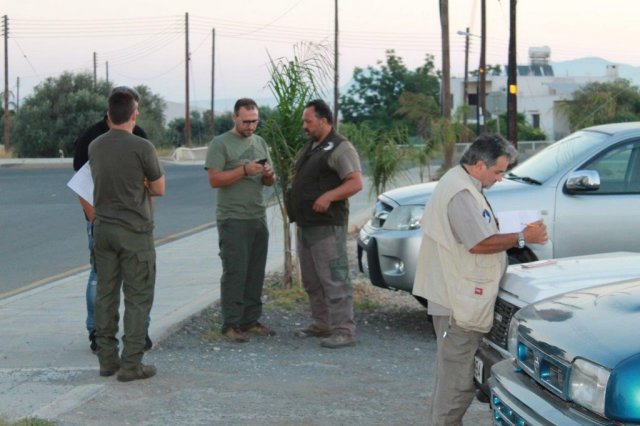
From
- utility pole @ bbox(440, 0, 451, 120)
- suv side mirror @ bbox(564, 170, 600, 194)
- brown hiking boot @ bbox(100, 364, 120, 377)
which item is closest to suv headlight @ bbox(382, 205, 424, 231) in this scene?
suv side mirror @ bbox(564, 170, 600, 194)

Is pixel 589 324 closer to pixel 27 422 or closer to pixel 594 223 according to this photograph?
pixel 27 422

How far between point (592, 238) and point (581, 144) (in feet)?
2.84

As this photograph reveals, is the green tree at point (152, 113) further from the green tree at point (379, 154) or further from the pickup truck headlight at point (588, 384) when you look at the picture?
the pickup truck headlight at point (588, 384)

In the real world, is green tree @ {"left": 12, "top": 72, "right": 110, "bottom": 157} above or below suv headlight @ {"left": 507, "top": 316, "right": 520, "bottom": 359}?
above

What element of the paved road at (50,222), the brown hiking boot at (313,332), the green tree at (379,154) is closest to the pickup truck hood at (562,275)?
the brown hiking boot at (313,332)

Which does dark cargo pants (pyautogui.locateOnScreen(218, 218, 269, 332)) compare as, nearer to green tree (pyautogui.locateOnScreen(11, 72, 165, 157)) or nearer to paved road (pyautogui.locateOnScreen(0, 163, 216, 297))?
paved road (pyautogui.locateOnScreen(0, 163, 216, 297))

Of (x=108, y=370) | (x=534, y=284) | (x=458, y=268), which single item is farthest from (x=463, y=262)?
(x=108, y=370)

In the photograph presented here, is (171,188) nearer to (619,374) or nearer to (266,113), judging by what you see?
(266,113)

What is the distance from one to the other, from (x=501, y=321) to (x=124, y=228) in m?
2.79

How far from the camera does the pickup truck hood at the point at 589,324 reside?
3734 mm

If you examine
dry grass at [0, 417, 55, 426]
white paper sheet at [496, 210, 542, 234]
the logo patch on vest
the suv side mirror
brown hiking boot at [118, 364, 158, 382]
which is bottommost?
dry grass at [0, 417, 55, 426]

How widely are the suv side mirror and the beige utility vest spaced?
2844 millimetres

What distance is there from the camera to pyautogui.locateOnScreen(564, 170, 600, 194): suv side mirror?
8086mm

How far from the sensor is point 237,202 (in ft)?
27.3
